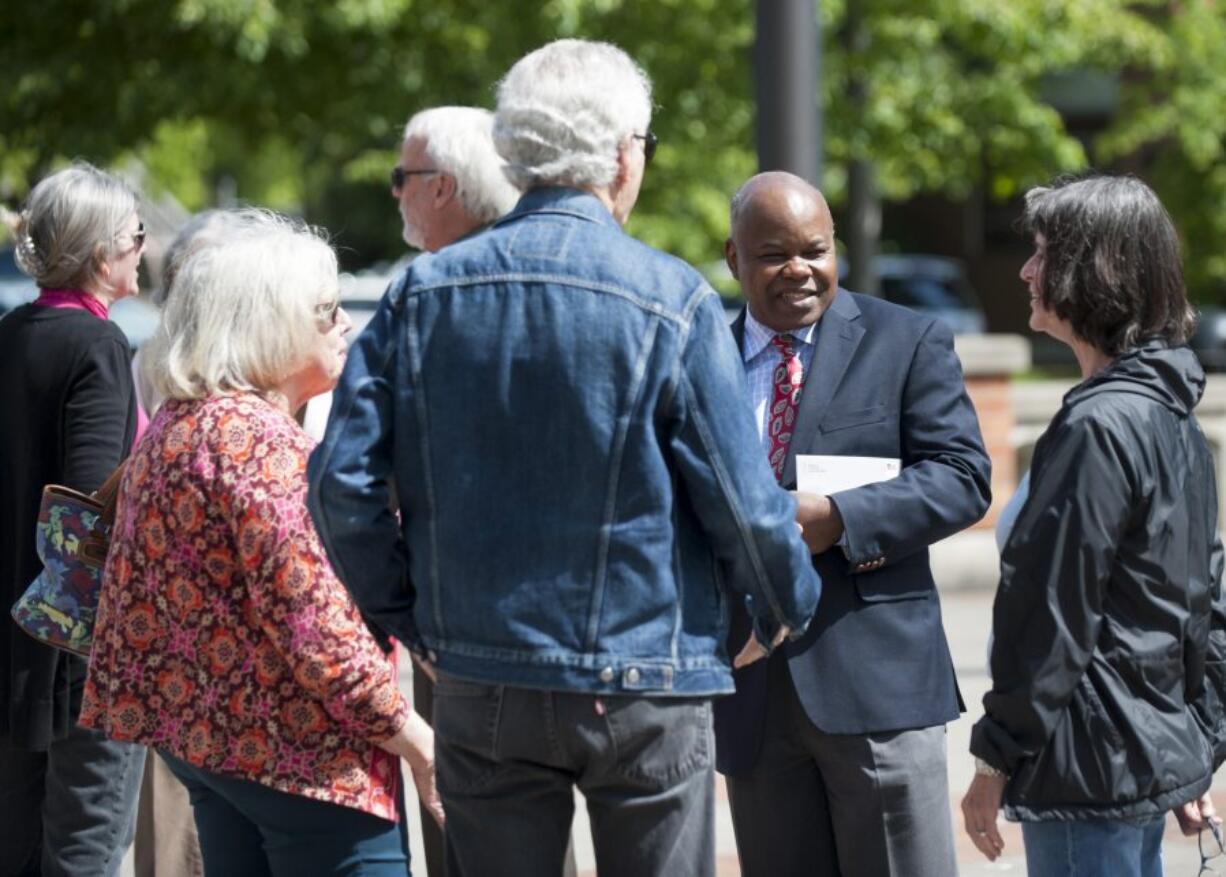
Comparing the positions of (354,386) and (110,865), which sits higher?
(354,386)

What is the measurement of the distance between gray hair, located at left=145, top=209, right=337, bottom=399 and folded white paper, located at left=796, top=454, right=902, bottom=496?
0.90m

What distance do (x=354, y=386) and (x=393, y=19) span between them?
11857 mm

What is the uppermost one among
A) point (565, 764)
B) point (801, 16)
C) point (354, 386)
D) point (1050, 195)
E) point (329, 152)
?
point (329, 152)

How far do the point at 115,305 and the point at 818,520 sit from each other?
13.1 m

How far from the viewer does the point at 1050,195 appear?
315 centimetres

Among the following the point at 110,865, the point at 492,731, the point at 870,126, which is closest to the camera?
the point at 492,731

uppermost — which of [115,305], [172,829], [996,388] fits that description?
[115,305]

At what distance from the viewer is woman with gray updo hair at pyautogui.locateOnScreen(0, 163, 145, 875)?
3934 mm

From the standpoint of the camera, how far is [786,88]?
7473 mm

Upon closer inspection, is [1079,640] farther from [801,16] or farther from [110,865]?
[801,16]

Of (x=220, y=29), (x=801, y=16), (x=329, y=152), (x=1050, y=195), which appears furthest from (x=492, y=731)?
(x=329, y=152)

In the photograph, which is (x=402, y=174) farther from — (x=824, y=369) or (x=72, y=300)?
(x=824, y=369)

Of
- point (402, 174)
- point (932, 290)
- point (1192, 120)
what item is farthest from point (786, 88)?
point (932, 290)

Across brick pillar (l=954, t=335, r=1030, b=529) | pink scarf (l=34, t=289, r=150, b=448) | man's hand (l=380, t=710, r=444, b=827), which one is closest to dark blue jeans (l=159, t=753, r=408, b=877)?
man's hand (l=380, t=710, r=444, b=827)
